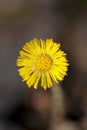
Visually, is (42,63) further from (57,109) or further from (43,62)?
(57,109)

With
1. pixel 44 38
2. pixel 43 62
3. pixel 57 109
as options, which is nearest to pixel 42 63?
pixel 43 62

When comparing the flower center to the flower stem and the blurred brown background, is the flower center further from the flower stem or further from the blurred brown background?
the blurred brown background

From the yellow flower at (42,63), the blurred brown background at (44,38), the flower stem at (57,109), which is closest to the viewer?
the yellow flower at (42,63)

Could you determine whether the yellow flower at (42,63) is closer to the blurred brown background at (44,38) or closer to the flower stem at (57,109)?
the flower stem at (57,109)

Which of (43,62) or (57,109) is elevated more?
(43,62)

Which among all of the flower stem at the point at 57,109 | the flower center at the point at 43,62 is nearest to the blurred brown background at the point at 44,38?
the flower stem at the point at 57,109

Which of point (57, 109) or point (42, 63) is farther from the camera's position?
point (57, 109)
